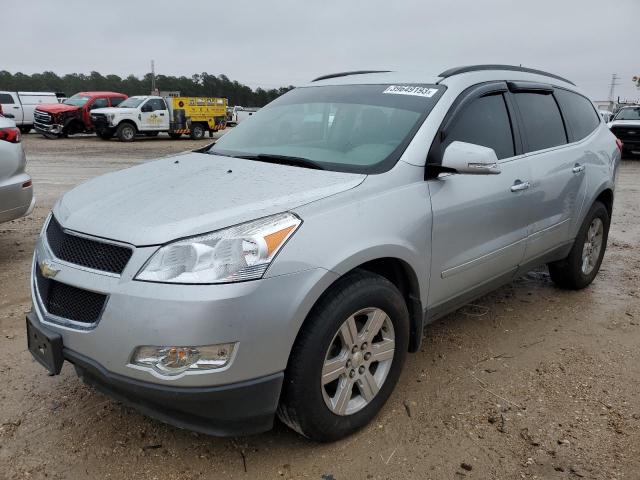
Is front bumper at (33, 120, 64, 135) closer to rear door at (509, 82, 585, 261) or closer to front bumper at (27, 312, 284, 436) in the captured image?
rear door at (509, 82, 585, 261)

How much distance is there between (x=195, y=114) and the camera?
78.5ft

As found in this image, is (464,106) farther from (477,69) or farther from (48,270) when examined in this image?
(48,270)

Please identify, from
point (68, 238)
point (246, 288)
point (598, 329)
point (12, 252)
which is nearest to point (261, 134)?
point (68, 238)

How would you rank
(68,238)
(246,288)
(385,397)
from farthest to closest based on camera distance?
(385,397) < (68,238) < (246,288)

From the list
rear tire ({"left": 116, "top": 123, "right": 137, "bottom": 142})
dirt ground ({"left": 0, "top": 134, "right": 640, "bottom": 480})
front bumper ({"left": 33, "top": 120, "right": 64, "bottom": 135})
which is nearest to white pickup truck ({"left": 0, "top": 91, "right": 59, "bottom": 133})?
front bumper ({"left": 33, "top": 120, "right": 64, "bottom": 135})

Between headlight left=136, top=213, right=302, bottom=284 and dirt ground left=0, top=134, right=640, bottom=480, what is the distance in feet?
3.05

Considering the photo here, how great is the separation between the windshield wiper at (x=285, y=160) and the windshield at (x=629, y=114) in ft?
62.7

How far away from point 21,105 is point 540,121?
81.2ft

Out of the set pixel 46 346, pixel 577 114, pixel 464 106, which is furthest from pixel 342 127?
pixel 577 114

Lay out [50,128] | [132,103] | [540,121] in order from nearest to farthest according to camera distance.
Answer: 1. [540,121]
2. [50,128]
3. [132,103]

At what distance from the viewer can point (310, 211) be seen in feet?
7.65

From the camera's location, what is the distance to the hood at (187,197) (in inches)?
87.4

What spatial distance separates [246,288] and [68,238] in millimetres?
916

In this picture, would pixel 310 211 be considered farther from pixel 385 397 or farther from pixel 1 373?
pixel 1 373
